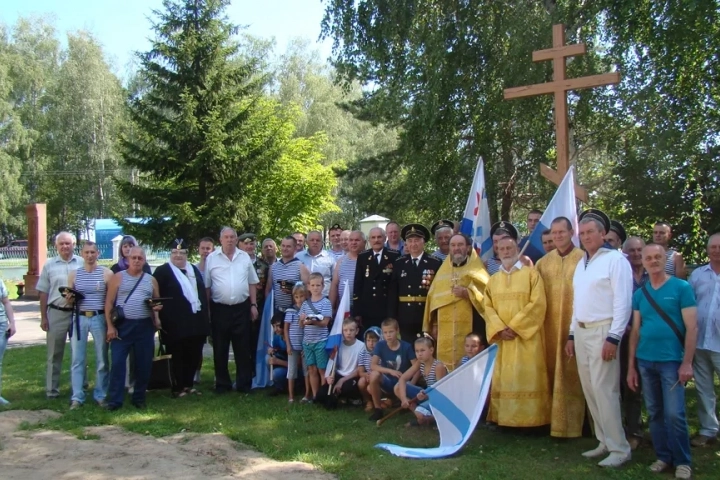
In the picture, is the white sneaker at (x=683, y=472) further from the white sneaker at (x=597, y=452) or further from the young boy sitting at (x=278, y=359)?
the young boy sitting at (x=278, y=359)

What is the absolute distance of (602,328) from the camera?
17.4 ft

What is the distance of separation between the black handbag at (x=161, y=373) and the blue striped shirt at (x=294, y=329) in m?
1.49

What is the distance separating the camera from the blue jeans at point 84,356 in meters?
7.60

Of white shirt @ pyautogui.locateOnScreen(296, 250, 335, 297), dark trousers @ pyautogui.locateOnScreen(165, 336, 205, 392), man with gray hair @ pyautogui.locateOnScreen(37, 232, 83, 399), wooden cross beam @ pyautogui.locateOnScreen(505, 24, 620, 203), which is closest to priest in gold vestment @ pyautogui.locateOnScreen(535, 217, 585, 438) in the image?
wooden cross beam @ pyautogui.locateOnScreen(505, 24, 620, 203)

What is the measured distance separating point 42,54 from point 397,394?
49.1 metres

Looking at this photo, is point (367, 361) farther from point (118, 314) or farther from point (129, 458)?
point (118, 314)

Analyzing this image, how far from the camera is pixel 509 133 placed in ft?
45.9

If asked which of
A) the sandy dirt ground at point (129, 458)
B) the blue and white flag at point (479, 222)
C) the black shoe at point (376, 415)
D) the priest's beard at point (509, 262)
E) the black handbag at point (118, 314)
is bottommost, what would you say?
the sandy dirt ground at point (129, 458)

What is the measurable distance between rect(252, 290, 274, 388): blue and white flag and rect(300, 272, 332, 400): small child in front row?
887 millimetres

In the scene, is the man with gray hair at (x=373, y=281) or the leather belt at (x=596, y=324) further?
the man with gray hair at (x=373, y=281)

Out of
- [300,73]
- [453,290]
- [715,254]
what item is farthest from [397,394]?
[300,73]

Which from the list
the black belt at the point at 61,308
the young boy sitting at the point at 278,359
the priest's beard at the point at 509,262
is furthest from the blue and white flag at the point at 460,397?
the black belt at the point at 61,308

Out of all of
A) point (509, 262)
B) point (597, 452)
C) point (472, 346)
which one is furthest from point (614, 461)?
point (509, 262)

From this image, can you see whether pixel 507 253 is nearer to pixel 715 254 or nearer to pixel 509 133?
pixel 715 254
